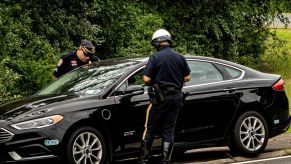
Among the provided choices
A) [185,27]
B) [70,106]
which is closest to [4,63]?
[70,106]

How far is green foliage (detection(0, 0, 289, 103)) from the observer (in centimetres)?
1366

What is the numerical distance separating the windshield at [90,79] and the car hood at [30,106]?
297 mm

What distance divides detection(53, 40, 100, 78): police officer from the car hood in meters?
2.25

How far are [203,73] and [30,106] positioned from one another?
8.38 feet

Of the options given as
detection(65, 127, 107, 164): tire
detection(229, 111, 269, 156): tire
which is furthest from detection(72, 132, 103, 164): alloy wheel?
detection(229, 111, 269, 156): tire

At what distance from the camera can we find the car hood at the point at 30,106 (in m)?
7.82

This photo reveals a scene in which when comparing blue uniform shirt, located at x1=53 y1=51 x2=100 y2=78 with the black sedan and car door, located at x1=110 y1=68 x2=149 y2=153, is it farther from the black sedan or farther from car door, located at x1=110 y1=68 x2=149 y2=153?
car door, located at x1=110 y1=68 x2=149 y2=153

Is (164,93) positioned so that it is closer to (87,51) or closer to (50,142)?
(50,142)

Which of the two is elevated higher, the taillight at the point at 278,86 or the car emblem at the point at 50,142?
the taillight at the point at 278,86

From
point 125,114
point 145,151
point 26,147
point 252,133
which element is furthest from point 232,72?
point 26,147

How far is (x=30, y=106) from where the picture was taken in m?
8.08

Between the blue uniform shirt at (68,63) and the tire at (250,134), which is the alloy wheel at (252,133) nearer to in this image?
the tire at (250,134)

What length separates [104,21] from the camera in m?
17.3

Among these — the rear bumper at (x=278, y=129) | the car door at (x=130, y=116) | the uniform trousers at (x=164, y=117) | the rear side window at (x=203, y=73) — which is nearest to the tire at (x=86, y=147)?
the car door at (x=130, y=116)
